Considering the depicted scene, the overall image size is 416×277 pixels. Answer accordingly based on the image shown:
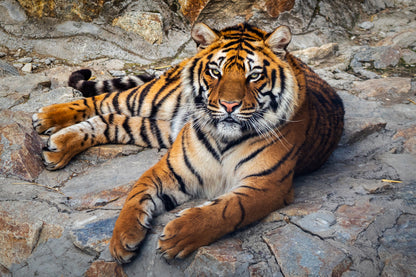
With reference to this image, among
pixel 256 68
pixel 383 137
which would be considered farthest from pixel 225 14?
pixel 256 68

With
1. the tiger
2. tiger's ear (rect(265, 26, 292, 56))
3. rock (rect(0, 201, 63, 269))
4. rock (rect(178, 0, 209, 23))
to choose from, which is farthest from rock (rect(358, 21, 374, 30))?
rock (rect(0, 201, 63, 269))

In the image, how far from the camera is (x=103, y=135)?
2.67 m

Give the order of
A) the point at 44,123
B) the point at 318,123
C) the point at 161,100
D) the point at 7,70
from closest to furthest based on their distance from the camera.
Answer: the point at 318,123 < the point at 44,123 < the point at 161,100 < the point at 7,70

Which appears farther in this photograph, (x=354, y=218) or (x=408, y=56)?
(x=408, y=56)

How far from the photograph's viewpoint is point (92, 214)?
195 centimetres

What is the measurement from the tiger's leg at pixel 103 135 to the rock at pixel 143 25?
1503 millimetres

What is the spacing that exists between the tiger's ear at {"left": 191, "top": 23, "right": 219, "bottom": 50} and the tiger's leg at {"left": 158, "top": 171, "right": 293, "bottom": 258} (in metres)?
0.75

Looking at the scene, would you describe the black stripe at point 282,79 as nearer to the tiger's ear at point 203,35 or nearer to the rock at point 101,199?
the tiger's ear at point 203,35

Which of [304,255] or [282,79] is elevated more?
[282,79]

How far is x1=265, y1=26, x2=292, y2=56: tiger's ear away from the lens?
6.60 feet

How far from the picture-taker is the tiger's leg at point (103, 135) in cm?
237

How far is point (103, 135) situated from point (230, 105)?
112 centimetres

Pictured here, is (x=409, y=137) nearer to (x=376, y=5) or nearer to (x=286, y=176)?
(x=286, y=176)

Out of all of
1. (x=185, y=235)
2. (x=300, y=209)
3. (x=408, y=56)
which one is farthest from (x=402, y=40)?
(x=185, y=235)
